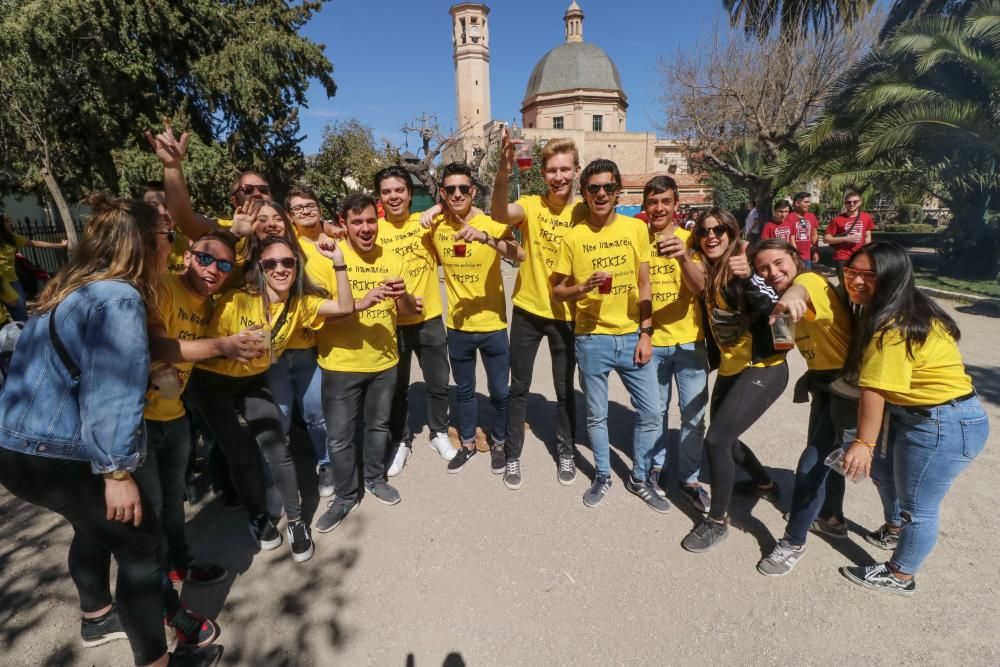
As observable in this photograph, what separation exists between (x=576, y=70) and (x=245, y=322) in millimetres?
63483

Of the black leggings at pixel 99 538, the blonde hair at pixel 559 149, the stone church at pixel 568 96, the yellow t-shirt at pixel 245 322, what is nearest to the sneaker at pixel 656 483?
the blonde hair at pixel 559 149

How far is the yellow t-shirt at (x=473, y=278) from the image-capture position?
12.8 ft

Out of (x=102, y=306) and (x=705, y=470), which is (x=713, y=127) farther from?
(x=102, y=306)

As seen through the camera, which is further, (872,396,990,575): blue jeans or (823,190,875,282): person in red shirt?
(823,190,875,282): person in red shirt

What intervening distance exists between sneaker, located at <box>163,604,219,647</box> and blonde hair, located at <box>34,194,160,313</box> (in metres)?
1.56

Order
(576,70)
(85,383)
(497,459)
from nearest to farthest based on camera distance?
1. (85,383)
2. (497,459)
3. (576,70)

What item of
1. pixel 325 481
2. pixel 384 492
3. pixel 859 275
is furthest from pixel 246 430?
pixel 859 275

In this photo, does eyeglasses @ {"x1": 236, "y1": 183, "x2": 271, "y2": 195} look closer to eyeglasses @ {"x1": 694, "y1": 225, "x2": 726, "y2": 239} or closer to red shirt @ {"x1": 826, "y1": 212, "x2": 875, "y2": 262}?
eyeglasses @ {"x1": 694, "y1": 225, "x2": 726, "y2": 239}

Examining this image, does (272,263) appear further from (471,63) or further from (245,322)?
(471,63)

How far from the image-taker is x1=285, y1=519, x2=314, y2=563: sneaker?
10.2 feet

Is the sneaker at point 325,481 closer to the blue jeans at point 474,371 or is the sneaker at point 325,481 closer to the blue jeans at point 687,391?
the blue jeans at point 474,371

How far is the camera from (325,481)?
3893 millimetres

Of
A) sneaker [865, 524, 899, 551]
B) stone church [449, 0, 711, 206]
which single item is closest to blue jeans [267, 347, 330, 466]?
sneaker [865, 524, 899, 551]

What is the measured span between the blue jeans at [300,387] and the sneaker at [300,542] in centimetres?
62
